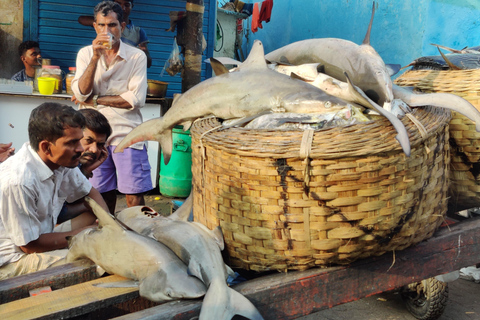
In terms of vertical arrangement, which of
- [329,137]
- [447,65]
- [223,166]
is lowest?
[223,166]

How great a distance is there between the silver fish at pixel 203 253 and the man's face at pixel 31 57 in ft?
16.9

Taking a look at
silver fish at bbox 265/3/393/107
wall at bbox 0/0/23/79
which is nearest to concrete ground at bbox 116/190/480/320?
silver fish at bbox 265/3/393/107

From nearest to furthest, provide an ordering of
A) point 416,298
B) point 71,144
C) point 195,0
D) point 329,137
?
point 329,137 → point 71,144 → point 416,298 → point 195,0

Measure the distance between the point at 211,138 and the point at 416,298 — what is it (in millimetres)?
2127

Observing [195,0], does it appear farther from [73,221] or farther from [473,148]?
[473,148]

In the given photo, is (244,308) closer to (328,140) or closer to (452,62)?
(328,140)

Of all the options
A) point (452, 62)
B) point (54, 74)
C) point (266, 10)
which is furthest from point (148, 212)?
point (266, 10)

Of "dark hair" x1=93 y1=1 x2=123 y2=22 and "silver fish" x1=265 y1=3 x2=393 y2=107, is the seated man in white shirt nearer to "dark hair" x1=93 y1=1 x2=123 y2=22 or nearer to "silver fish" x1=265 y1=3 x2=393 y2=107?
"silver fish" x1=265 y1=3 x2=393 y2=107

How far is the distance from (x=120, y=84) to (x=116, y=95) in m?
0.13

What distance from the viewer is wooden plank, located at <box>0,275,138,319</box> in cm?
160

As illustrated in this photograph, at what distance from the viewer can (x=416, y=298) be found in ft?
10.3

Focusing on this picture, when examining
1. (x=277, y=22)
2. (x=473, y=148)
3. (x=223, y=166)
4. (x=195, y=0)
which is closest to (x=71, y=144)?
(x=223, y=166)

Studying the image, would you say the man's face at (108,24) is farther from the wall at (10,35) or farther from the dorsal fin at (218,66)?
the wall at (10,35)

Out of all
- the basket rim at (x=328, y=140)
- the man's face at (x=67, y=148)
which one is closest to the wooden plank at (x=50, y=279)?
the man's face at (x=67, y=148)
